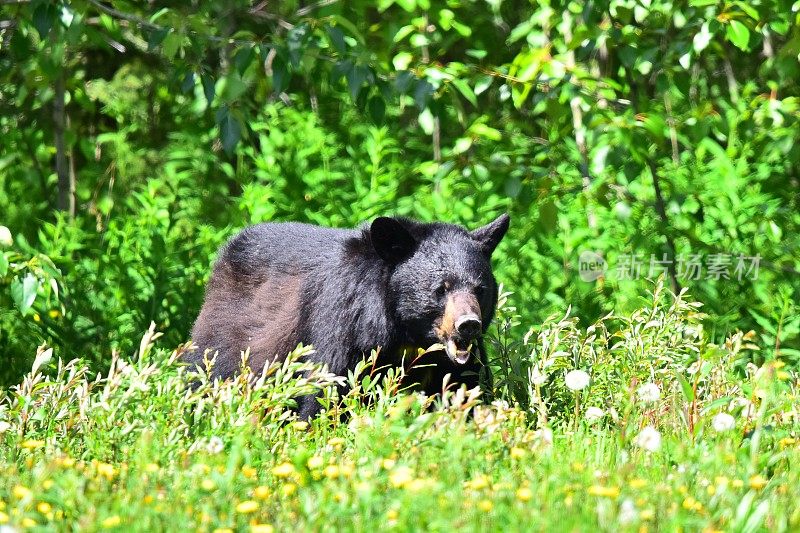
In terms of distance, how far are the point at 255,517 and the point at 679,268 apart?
14.8ft

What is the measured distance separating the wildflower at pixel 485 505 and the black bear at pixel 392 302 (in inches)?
68.0

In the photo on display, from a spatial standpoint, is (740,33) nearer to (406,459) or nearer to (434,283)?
(434,283)

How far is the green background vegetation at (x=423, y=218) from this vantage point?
2.97 meters

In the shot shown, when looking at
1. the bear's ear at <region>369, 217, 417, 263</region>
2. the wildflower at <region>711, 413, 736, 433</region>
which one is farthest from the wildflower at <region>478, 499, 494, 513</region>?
the bear's ear at <region>369, 217, 417, 263</region>

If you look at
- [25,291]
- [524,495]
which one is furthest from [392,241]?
[524,495]

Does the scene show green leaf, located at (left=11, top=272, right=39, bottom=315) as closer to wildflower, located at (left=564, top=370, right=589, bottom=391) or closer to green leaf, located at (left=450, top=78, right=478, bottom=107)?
wildflower, located at (left=564, top=370, right=589, bottom=391)

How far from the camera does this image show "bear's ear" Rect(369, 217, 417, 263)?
4.68 metres

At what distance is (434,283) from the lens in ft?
15.2

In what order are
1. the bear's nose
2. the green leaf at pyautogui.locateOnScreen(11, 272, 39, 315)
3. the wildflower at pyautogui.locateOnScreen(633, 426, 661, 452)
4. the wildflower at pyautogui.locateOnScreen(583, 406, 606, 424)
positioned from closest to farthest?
the wildflower at pyautogui.locateOnScreen(633, 426, 661, 452) → the wildflower at pyautogui.locateOnScreen(583, 406, 606, 424) → the green leaf at pyautogui.locateOnScreen(11, 272, 39, 315) → the bear's nose

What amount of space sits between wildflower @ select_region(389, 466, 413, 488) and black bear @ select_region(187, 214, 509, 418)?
1.61m

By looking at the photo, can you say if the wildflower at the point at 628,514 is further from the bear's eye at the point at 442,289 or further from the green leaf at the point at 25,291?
the green leaf at the point at 25,291

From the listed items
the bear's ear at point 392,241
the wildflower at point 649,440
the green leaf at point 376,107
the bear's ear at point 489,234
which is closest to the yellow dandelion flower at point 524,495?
the wildflower at point 649,440

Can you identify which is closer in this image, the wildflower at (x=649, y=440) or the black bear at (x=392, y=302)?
the wildflower at (x=649, y=440)

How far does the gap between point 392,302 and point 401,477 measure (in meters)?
1.94
